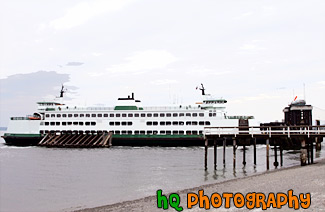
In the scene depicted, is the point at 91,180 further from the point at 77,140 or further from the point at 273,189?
the point at 77,140

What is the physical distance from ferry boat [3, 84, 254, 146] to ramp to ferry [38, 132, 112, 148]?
1.32m

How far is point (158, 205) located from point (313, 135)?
14214mm

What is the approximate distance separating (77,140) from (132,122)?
9162mm

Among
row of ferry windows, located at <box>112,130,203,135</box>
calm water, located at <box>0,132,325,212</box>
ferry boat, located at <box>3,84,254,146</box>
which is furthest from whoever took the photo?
row of ferry windows, located at <box>112,130,203,135</box>

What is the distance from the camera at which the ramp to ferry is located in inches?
1997

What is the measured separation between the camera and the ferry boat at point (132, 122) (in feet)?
170

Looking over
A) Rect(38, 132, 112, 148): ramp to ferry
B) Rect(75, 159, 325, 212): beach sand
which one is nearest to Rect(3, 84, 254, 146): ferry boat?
Rect(38, 132, 112, 148): ramp to ferry

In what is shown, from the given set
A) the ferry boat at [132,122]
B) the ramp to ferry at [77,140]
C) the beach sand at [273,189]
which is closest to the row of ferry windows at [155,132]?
the ferry boat at [132,122]

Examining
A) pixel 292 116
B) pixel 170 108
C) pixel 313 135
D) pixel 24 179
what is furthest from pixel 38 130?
pixel 313 135

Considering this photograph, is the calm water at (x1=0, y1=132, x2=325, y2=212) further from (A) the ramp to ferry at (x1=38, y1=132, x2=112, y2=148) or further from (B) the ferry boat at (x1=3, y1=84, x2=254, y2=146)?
(B) the ferry boat at (x1=3, y1=84, x2=254, y2=146)

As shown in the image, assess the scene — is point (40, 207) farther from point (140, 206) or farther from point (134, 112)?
point (134, 112)

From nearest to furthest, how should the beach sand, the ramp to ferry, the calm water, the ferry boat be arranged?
the beach sand
the calm water
the ramp to ferry
the ferry boat

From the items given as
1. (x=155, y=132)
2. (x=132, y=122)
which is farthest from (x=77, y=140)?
(x=155, y=132)

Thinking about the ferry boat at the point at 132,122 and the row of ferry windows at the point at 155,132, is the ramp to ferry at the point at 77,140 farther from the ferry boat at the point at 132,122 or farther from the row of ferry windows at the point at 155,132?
the row of ferry windows at the point at 155,132
